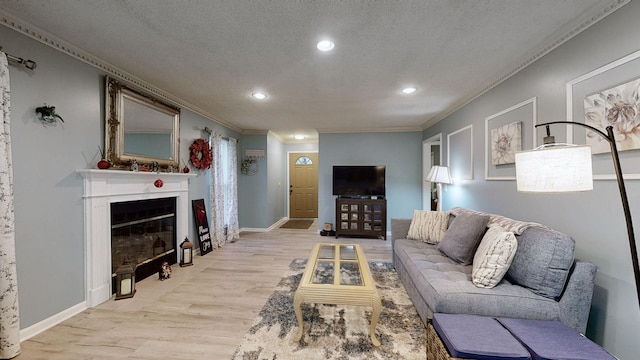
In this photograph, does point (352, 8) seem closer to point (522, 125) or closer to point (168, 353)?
point (522, 125)

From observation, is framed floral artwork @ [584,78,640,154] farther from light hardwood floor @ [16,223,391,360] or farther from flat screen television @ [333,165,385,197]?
flat screen television @ [333,165,385,197]

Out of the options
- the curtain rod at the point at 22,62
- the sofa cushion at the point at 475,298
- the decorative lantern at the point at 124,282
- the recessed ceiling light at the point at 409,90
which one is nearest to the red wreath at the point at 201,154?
the decorative lantern at the point at 124,282

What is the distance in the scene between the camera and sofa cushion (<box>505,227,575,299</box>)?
1485 millimetres

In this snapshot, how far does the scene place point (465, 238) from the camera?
2189 mm

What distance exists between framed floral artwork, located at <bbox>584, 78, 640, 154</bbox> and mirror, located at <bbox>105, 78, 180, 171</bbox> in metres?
4.04

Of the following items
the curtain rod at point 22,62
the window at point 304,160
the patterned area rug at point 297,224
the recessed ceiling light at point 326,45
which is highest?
the recessed ceiling light at point 326,45

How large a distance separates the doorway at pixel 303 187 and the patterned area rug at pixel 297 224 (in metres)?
0.37

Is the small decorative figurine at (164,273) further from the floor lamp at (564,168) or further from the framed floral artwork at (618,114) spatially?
the framed floral artwork at (618,114)

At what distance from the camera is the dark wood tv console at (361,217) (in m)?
4.84

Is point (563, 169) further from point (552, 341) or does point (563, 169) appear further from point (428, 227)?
point (428, 227)

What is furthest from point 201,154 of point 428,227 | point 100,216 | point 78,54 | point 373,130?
point 428,227

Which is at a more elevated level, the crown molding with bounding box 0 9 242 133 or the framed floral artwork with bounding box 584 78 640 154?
the crown molding with bounding box 0 9 242 133

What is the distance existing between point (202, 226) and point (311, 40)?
332 centimetres

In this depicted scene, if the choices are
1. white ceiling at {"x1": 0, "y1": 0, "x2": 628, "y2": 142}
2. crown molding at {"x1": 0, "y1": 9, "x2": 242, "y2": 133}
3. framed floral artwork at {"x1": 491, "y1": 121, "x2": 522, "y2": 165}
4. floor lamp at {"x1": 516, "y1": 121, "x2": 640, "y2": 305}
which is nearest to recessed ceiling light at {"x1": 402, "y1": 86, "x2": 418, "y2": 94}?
white ceiling at {"x1": 0, "y1": 0, "x2": 628, "y2": 142}
